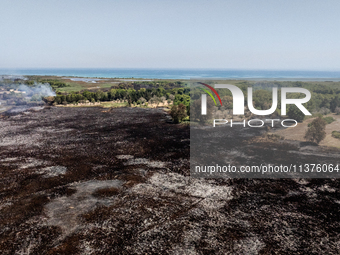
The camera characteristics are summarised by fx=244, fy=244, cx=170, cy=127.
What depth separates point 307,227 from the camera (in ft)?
33.8

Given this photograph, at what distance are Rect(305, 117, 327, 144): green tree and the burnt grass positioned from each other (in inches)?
47.9

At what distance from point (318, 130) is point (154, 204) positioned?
15.3m

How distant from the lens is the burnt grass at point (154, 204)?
9.38 meters

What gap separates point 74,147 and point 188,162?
10.0 meters

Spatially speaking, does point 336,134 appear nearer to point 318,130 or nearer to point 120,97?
point 318,130

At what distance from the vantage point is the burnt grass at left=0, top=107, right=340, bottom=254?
9.38 meters

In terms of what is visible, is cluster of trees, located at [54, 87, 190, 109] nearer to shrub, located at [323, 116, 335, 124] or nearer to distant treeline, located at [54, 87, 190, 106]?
distant treeline, located at [54, 87, 190, 106]

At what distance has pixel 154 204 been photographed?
12.1 m

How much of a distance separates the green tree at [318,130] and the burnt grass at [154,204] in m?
1.22

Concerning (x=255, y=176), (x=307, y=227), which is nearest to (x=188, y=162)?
(x=255, y=176)

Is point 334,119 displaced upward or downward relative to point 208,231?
upward

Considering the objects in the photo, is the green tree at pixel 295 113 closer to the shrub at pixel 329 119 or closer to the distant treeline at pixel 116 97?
the shrub at pixel 329 119

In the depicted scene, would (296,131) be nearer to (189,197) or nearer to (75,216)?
(189,197)

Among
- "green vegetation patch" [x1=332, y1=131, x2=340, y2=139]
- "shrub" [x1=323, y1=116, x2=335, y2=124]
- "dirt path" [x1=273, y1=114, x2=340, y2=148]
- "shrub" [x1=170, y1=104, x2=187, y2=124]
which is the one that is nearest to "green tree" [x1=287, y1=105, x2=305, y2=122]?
"dirt path" [x1=273, y1=114, x2=340, y2=148]
